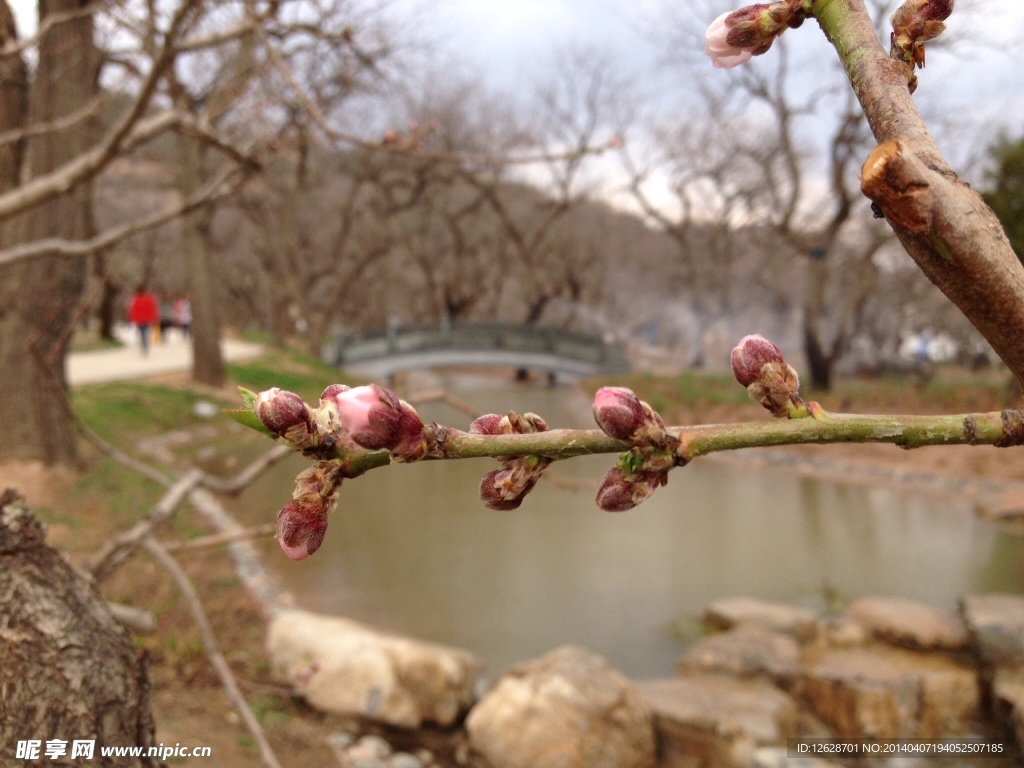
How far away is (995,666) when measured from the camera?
4.87 metres

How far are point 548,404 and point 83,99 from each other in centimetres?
1250

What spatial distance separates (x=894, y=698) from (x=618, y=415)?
15.8 ft

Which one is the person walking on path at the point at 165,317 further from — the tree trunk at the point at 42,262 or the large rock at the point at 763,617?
the large rock at the point at 763,617

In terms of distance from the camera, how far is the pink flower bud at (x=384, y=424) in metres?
0.64

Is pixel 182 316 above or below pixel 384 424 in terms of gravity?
above

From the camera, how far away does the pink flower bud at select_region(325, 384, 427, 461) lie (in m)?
0.64

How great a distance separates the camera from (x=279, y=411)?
25.8 inches

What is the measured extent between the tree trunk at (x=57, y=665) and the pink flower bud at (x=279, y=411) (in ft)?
2.80

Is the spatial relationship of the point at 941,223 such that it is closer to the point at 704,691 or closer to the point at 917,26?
the point at 917,26

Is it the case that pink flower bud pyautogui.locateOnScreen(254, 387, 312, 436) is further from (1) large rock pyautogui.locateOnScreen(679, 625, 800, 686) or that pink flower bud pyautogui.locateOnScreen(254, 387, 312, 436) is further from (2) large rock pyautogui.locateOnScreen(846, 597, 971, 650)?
(2) large rock pyautogui.locateOnScreen(846, 597, 971, 650)

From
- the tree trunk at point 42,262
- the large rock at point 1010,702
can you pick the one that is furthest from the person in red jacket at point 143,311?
the large rock at point 1010,702

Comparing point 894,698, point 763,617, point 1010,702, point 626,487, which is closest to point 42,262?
point 763,617

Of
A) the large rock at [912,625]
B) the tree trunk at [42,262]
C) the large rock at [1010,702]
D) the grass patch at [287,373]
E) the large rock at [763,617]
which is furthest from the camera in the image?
the grass patch at [287,373]

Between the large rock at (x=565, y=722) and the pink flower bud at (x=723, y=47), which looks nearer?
the pink flower bud at (x=723, y=47)
